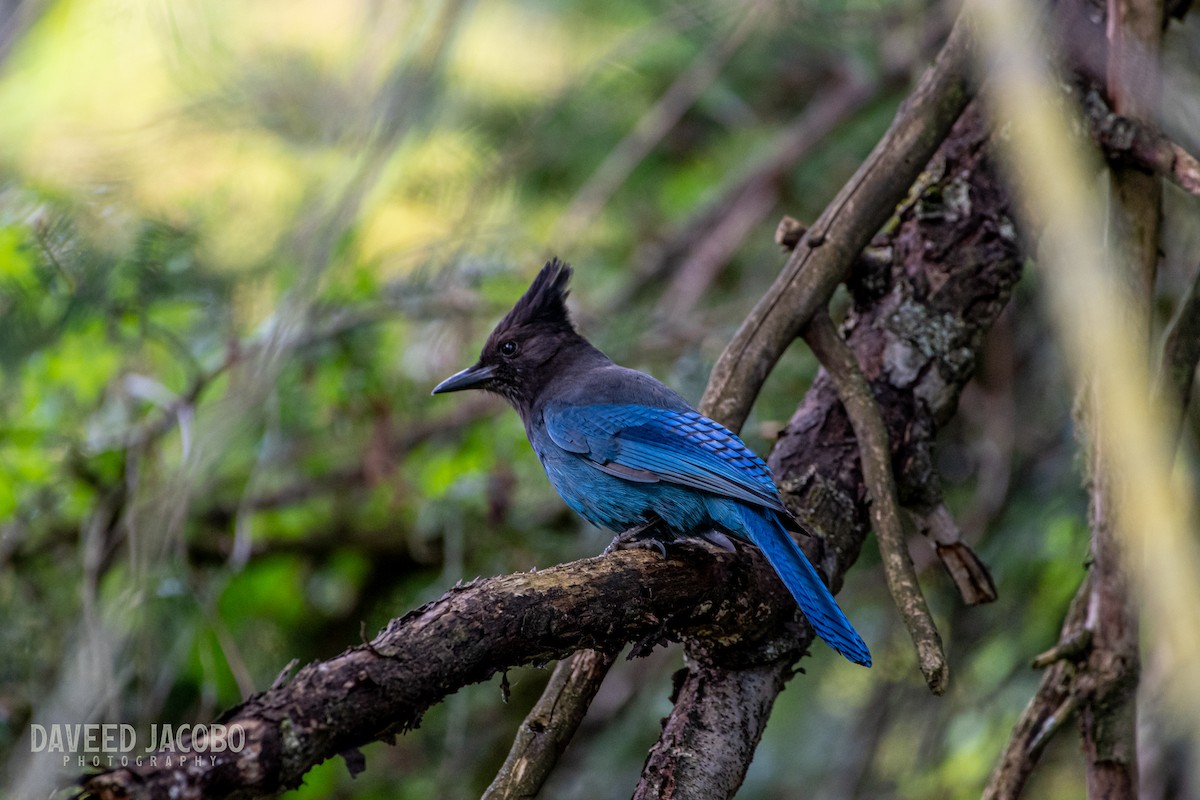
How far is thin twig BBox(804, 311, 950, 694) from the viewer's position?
7.96 ft

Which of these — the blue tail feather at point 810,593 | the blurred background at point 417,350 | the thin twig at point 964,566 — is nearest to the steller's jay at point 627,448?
the blue tail feather at point 810,593

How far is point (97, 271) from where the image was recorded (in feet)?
12.6

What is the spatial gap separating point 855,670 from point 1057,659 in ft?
8.86

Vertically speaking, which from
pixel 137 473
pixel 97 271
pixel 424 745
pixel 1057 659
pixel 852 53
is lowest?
pixel 424 745

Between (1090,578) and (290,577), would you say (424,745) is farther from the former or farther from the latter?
(1090,578)

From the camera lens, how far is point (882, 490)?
2818 mm

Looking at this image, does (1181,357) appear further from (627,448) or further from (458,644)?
(458,644)

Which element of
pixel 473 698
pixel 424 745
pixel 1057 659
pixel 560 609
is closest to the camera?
pixel 560 609

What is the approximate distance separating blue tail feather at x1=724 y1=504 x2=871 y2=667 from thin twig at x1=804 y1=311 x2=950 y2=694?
131mm

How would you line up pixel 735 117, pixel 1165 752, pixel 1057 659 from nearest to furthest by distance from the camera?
pixel 1057 659
pixel 1165 752
pixel 735 117

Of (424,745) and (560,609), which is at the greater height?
(560,609)

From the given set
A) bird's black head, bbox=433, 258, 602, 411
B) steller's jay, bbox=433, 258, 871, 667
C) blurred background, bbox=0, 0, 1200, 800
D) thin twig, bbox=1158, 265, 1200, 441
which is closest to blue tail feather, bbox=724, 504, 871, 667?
steller's jay, bbox=433, 258, 871, 667

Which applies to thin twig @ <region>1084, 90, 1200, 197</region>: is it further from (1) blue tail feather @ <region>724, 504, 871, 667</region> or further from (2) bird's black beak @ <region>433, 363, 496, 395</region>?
(2) bird's black beak @ <region>433, 363, 496, 395</region>

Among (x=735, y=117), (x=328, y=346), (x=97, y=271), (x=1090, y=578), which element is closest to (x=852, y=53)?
(x=735, y=117)
